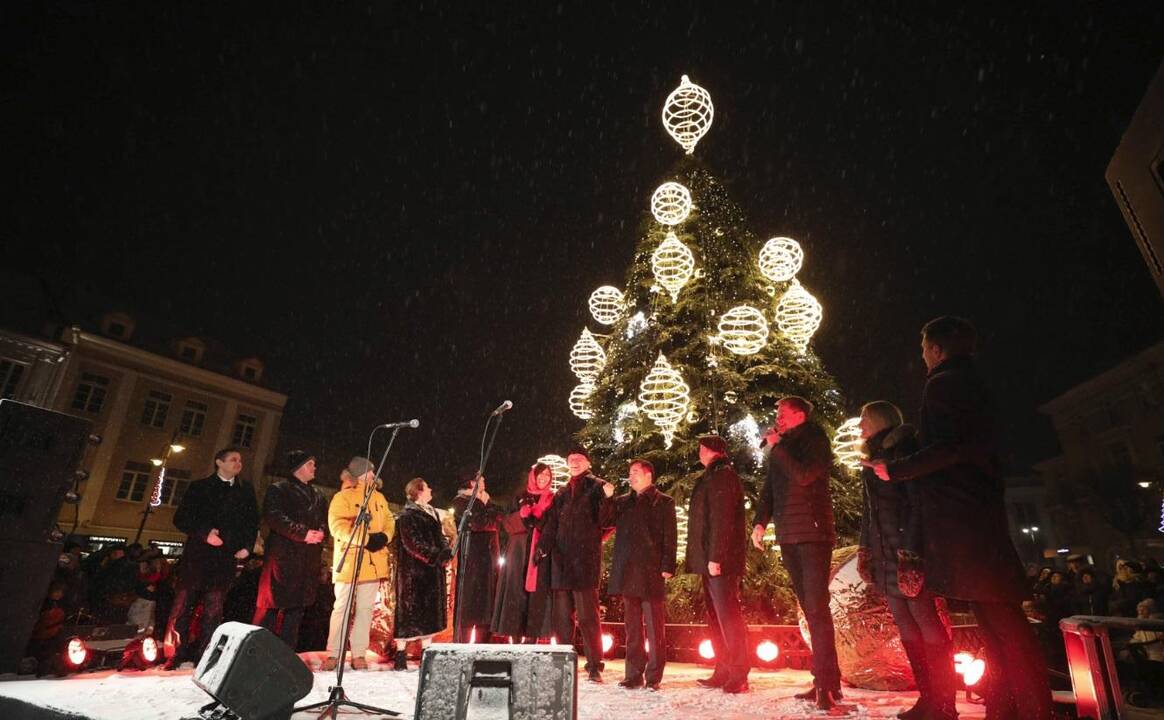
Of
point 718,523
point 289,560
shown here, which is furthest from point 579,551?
point 289,560

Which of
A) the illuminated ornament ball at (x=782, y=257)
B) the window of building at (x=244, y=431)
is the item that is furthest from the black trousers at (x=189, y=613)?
the window of building at (x=244, y=431)

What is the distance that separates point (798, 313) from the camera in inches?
363

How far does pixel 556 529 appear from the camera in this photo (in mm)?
5805

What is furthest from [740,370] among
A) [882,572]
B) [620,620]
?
[882,572]

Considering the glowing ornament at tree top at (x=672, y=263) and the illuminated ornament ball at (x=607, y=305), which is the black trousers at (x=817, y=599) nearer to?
the glowing ornament at tree top at (x=672, y=263)

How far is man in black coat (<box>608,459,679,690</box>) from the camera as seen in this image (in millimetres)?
4938

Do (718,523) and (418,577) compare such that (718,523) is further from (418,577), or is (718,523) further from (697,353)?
(697,353)

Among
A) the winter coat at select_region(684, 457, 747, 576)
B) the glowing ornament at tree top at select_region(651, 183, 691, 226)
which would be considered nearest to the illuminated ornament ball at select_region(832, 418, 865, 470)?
the winter coat at select_region(684, 457, 747, 576)

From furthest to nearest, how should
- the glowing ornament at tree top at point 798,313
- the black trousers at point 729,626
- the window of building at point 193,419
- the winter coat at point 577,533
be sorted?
the window of building at point 193,419
the glowing ornament at tree top at point 798,313
the winter coat at point 577,533
the black trousers at point 729,626

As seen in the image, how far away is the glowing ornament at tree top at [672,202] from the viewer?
9266 mm

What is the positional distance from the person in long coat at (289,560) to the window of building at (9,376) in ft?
81.7

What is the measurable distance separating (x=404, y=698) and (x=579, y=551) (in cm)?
183

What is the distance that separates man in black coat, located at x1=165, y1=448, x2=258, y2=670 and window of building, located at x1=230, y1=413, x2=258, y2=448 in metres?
27.7

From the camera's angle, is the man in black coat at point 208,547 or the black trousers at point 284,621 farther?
the man in black coat at point 208,547
